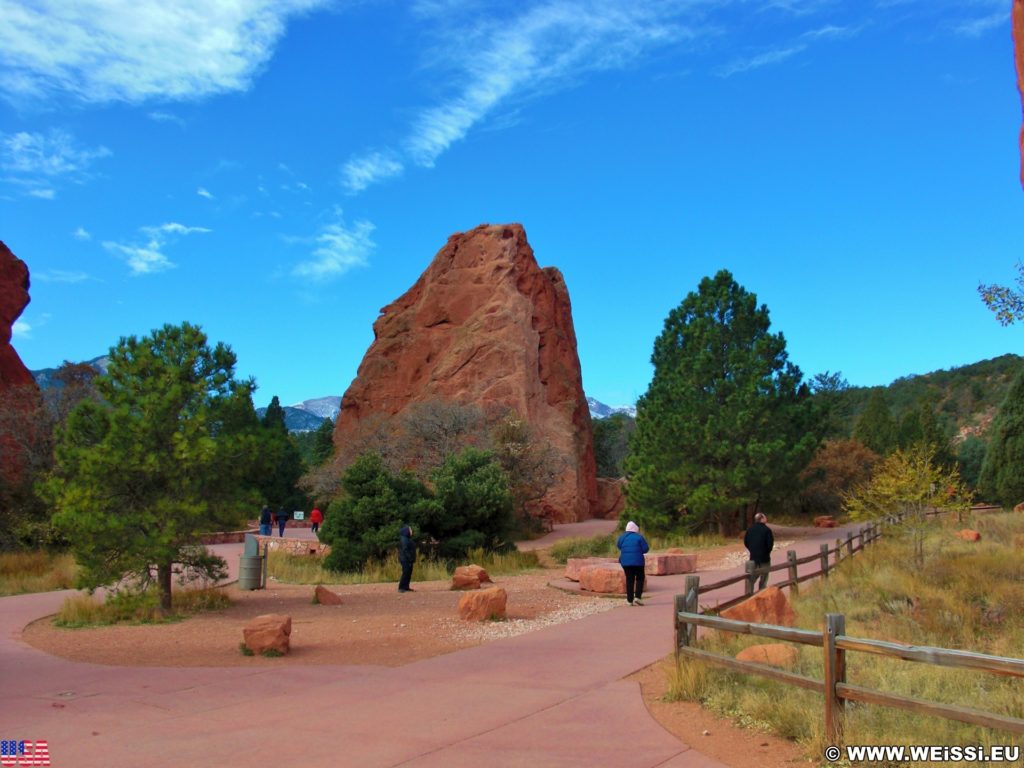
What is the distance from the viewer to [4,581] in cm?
1947

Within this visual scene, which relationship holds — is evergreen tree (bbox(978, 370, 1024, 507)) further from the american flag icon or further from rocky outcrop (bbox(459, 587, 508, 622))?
the american flag icon

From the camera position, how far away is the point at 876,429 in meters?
54.8

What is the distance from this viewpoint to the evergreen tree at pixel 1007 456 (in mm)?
35375

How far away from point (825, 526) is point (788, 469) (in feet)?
26.4

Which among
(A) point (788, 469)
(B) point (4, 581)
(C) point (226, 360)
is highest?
(C) point (226, 360)

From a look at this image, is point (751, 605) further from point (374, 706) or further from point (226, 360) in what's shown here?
point (226, 360)

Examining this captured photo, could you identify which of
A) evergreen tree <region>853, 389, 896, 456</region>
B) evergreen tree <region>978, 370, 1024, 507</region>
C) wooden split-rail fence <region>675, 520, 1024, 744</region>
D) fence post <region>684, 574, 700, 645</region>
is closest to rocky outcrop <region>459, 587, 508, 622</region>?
fence post <region>684, 574, 700, 645</region>

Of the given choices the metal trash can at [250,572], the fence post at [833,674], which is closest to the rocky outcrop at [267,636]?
the fence post at [833,674]

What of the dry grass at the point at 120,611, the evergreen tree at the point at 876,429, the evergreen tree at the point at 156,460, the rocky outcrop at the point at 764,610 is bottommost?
the dry grass at the point at 120,611

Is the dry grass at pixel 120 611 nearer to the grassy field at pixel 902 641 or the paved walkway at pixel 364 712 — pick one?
the paved walkway at pixel 364 712

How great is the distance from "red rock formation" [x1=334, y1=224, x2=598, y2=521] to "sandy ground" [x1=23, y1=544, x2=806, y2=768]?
26.0 meters

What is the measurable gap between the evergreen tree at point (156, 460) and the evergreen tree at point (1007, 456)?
34430mm

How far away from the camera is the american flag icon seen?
5711 millimetres

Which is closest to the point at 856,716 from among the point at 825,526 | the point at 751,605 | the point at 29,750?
the point at 751,605
